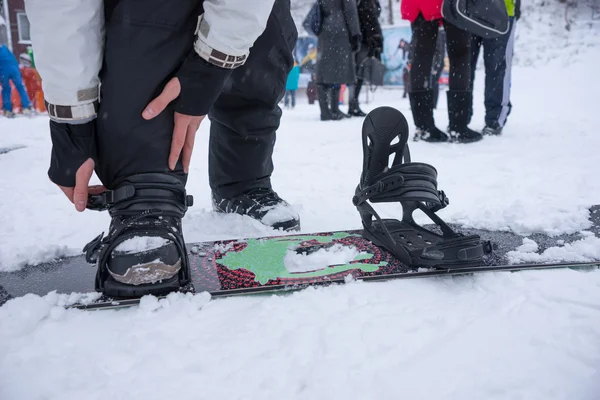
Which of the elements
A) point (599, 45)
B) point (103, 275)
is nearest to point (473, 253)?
point (103, 275)

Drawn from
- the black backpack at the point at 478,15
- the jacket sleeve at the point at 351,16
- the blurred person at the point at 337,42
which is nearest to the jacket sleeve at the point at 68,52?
the black backpack at the point at 478,15

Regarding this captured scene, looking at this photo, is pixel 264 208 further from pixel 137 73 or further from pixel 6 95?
pixel 6 95

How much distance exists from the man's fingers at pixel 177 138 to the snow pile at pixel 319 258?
1.32ft

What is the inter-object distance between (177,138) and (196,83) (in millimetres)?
148

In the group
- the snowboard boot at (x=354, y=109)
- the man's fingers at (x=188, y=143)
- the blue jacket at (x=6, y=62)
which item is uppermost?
the blue jacket at (x=6, y=62)

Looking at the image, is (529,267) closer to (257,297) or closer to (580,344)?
(580,344)

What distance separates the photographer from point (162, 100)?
1.03 meters

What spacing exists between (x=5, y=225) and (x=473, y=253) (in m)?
1.73

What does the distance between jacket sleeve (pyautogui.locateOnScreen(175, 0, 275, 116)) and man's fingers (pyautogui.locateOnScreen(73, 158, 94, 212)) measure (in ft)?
0.80

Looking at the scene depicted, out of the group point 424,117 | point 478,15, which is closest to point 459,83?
point 424,117

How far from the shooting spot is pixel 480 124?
461 cm

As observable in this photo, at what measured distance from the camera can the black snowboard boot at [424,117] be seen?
3.42 meters

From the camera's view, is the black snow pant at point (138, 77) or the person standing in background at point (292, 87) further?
the person standing in background at point (292, 87)

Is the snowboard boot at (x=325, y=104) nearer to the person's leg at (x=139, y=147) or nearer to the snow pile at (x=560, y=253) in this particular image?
the snow pile at (x=560, y=253)
